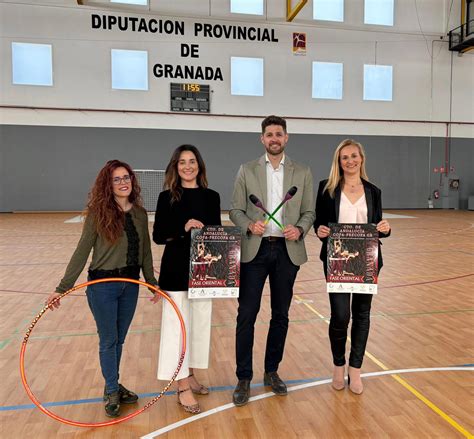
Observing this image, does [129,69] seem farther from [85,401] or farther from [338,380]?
[338,380]

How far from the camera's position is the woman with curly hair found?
8.32 ft

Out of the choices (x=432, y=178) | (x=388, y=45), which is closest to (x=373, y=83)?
(x=388, y=45)

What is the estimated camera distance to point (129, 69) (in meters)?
15.5

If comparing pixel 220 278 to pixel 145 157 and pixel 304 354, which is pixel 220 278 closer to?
pixel 304 354

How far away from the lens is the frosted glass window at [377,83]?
17.2 meters

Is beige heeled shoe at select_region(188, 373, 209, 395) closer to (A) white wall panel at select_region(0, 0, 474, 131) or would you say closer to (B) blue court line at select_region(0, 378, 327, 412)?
(B) blue court line at select_region(0, 378, 327, 412)

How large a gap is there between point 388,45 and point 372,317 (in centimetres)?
1550

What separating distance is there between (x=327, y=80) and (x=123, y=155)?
8.35m

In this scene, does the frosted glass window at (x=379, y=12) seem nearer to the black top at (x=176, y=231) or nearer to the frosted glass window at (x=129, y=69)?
the frosted glass window at (x=129, y=69)

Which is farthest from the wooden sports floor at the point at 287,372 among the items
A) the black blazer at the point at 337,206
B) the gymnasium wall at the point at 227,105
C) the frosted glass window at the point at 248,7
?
the frosted glass window at the point at 248,7

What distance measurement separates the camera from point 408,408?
2717 mm

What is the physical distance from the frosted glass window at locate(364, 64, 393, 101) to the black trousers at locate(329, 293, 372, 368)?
1592 cm

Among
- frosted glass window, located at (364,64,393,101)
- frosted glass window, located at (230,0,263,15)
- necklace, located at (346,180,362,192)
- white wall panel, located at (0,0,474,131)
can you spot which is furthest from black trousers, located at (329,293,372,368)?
frosted glass window, located at (364,64,393,101)

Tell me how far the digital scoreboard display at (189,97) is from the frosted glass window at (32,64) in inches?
167
